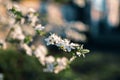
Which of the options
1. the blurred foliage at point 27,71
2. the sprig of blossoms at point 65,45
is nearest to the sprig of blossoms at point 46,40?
the sprig of blossoms at point 65,45

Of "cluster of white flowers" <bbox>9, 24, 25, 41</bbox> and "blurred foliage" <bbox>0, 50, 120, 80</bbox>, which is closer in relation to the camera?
"cluster of white flowers" <bbox>9, 24, 25, 41</bbox>

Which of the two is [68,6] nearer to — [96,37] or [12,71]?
[96,37]

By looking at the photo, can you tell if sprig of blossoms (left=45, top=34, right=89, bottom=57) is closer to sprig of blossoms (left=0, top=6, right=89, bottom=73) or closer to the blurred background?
sprig of blossoms (left=0, top=6, right=89, bottom=73)

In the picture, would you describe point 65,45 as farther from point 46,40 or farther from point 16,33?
point 16,33

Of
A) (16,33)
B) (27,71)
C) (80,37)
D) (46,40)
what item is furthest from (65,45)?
(80,37)

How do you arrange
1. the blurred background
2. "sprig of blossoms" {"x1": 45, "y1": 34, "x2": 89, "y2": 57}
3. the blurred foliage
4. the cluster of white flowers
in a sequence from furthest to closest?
1. the blurred background
2. the blurred foliage
3. the cluster of white flowers
4. "sprig of blossoms" {"x1": 45, "y1": 34, "x2": 89, "y2": 57}

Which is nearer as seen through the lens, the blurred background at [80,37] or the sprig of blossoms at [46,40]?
the sprig of blossoms at [46,40]

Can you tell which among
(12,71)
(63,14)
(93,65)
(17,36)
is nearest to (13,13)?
(17,36)

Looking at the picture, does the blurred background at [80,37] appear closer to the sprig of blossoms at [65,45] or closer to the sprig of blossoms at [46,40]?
the sprig of blossoms at [46,40]

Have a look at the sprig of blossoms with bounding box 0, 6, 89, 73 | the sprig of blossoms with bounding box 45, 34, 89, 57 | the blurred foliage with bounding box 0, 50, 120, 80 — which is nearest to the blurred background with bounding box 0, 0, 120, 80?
the blurred foliage with bounding box 0, 50, 120, 80
